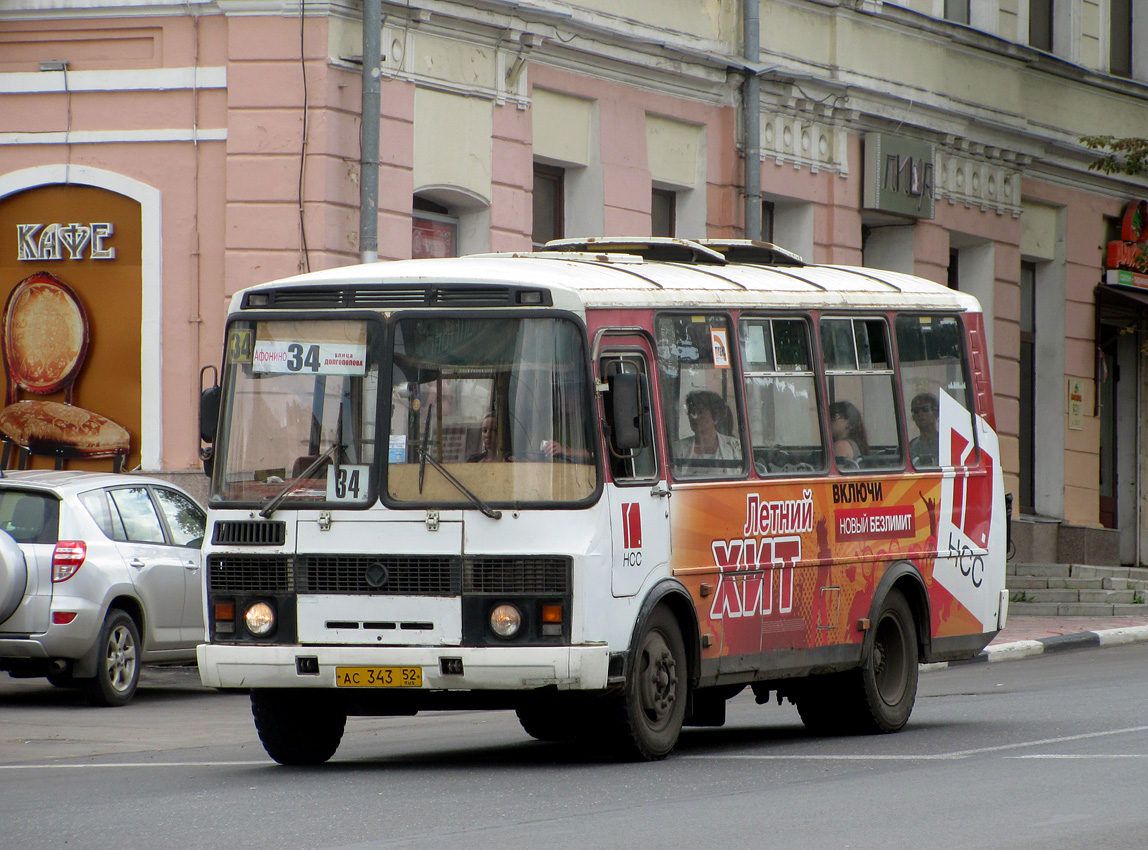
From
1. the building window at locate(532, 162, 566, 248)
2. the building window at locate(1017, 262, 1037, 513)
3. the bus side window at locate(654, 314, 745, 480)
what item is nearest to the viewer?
the bus side window at locate(654, 314, 745, 480)

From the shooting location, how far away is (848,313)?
12.3 m

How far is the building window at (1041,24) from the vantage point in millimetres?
29547

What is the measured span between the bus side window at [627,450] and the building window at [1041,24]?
20.6 metres

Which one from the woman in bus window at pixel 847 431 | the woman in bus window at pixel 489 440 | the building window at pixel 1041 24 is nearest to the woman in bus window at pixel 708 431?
the woman in bus window at pixel 847 431

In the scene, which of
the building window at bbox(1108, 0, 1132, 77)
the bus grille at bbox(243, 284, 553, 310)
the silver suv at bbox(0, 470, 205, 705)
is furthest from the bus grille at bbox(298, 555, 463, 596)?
the building window at bbox(1108, 0, 1132, 77)

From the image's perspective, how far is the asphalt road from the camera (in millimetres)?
7789

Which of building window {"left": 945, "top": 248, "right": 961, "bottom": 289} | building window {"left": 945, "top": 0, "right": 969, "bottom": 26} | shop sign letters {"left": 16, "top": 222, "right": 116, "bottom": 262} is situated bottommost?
shop sign letters {"left": 16, "top": 222, "right": 116, "bottom": 262}

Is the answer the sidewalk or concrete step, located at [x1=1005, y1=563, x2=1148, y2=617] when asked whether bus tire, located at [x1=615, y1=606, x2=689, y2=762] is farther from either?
concrete step, located at [x1=1005, y1=563, x2=1148, y2=617]

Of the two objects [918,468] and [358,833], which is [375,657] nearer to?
[358,833]

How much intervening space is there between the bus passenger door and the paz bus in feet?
0.06

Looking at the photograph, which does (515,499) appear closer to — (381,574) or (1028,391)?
(381,574)

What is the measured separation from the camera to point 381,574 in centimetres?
991

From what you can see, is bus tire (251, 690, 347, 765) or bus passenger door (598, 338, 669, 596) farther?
bus tire (251, 690, 347, 765)

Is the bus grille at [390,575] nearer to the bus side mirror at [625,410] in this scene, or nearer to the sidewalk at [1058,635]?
the bus side mirror at [625,410]
